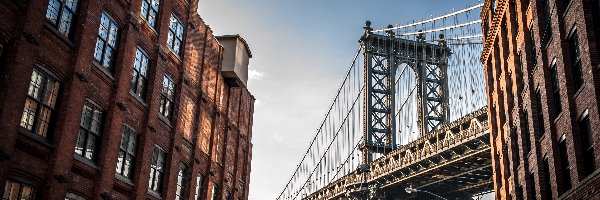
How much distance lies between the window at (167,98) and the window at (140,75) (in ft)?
4.52

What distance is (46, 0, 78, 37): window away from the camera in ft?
60.6

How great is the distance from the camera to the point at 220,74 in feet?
112

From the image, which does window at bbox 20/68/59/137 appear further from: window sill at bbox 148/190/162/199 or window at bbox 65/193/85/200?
window sill at bbox 148/190/162/199

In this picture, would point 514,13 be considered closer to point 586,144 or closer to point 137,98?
point 586,144

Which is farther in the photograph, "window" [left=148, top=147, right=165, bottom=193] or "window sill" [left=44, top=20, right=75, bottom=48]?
"window" [left=148, top=147, right=165, bottom=193]

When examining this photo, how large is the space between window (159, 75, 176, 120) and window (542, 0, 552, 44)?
591 inches

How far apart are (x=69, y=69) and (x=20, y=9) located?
104 inches

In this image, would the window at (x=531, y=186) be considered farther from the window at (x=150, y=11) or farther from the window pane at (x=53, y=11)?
the window pane at (x=53, y=11)

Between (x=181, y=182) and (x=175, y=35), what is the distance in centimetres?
650

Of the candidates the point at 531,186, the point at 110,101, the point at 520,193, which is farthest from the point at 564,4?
the point at 110,101

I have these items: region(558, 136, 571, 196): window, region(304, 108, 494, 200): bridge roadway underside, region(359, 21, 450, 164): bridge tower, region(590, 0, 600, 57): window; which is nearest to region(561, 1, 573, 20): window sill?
region(590, 0, 600, 57): window

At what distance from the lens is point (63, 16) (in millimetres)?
19094

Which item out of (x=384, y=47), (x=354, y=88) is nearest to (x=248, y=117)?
(x=384, y=47)

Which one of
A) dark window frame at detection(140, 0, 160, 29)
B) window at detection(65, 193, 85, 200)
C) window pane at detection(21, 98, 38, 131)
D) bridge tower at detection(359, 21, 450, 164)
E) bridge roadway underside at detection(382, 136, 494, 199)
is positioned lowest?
window at detection(65, 193, 85, 200)
